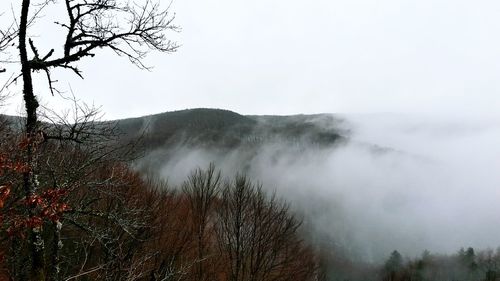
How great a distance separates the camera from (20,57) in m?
8.26

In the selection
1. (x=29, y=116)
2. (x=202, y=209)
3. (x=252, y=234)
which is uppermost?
(x=29, y=116)

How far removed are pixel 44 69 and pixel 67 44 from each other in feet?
2.20

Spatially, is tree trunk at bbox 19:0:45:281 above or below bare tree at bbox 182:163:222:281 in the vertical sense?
above

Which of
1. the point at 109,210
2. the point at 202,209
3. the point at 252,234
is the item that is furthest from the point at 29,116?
the point at 202,209

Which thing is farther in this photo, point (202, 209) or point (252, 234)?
point (202, 209)

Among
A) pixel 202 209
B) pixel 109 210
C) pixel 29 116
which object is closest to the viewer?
pixel 29 116

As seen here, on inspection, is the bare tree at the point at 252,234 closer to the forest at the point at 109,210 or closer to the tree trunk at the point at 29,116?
the forest at the point at 109,210

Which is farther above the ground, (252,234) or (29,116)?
(29,116)

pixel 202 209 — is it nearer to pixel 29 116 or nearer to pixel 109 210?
pixel 109 210

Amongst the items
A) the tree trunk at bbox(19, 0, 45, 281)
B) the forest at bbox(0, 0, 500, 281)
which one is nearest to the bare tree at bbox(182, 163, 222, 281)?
the forest at bbox(0, 0, 500, 281)

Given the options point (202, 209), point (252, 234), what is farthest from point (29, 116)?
point (202, 209)

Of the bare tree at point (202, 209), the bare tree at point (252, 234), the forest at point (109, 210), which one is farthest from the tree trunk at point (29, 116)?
the bare tree at point (202, 209)

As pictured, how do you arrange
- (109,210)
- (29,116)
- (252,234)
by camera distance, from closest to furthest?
(29,116), (109,210), (252,234)

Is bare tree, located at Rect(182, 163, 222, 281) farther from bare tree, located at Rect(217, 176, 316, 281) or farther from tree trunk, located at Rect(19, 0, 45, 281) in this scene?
tree trunk, located at Rect(19, 0, 45, 281)
